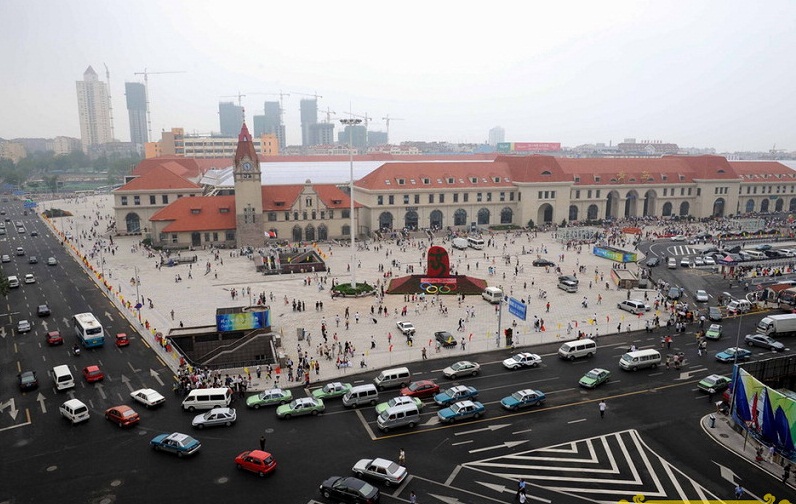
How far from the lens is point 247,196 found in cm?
9275

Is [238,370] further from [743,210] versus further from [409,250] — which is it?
[743,210]

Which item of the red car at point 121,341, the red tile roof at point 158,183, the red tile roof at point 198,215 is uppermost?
the red tile roof at point 158,183

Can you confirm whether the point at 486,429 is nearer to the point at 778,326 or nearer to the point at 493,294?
the point at 493,294

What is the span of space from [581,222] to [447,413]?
92.6 m

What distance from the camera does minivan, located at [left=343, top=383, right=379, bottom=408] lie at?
124ft

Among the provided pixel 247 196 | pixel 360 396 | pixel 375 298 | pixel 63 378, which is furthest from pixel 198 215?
pixel 360 396

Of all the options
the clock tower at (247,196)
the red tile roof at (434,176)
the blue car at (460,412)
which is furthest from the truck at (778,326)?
the clock tower at (247,196)

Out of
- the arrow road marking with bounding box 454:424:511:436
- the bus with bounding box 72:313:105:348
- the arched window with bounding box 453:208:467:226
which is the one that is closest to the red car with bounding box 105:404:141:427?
the bus with bounding box 72:313:105:348

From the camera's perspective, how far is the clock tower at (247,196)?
303 feet

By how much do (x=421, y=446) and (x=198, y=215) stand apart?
7110cm

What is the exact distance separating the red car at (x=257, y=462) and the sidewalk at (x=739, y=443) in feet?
83.0

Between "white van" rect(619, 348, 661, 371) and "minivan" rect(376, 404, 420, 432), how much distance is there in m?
18.5

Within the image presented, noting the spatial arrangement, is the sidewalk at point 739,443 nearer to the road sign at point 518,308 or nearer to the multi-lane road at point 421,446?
the multi-lane road at point 421,446

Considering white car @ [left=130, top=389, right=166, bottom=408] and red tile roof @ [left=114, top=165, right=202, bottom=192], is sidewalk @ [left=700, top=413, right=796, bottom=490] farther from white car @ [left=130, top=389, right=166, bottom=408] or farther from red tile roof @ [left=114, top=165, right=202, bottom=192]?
red tile roof @ [left=114, top=165, right=202, bottom=192]
